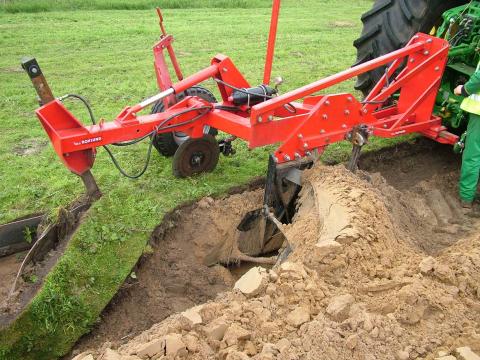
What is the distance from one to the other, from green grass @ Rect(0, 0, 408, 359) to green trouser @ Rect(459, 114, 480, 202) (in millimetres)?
1279

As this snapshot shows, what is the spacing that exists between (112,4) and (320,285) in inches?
454

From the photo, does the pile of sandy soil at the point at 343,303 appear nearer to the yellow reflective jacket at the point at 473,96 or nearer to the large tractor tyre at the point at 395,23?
the yellow reflective jacket at the point at 473,96

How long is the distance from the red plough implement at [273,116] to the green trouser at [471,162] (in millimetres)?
222

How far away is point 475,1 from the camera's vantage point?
14.0 ft

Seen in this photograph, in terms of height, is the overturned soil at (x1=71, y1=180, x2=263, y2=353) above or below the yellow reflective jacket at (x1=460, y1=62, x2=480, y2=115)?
below

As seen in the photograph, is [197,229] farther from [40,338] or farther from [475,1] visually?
Answer: [475,1]

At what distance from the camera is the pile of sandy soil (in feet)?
7.62

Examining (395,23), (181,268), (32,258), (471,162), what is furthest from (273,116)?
(32,258)

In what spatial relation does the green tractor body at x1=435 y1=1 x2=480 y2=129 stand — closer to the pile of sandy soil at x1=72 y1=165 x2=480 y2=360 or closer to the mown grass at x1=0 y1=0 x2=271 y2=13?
the pile of sandy soil at x1=72 y1=165 x2=480 y2=360

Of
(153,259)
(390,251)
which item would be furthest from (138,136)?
(390,251)

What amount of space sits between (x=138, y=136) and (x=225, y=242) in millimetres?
1167

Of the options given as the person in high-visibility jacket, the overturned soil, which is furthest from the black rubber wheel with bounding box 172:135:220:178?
the person in high-visibility jacket

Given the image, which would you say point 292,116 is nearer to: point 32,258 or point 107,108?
point 32,258

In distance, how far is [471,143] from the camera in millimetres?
4023
